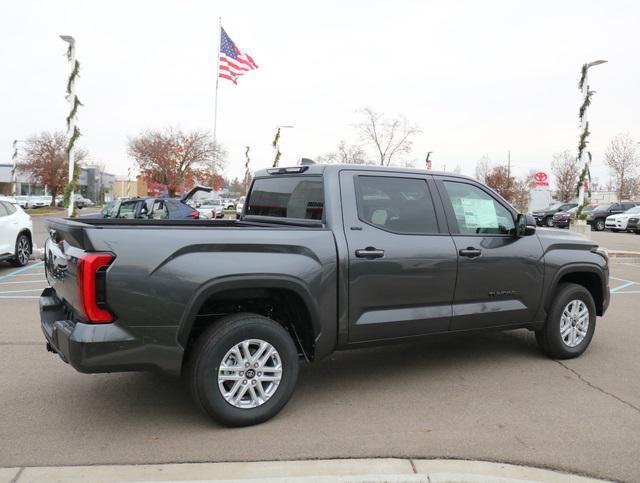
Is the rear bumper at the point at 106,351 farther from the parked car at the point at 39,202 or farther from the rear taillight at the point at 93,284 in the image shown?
the parked car at the point at 39,202

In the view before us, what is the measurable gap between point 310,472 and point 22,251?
37.0ft

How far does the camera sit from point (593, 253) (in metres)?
5.89

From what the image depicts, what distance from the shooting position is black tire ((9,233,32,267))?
1223 cm

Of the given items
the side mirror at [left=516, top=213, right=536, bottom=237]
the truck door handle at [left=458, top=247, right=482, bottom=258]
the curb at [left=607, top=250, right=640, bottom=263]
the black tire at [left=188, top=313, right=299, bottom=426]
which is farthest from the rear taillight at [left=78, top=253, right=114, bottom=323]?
the curb at [left=607, top=250, right=640, bottom=263]

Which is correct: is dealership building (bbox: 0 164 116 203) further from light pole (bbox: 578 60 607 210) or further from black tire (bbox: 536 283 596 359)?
black tire (bbox: 536 283 596 359)

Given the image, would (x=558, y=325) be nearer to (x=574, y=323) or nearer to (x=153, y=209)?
(x=574, y=323)

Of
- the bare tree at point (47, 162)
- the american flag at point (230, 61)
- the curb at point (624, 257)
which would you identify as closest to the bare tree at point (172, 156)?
the bare tree at point (47, 162)

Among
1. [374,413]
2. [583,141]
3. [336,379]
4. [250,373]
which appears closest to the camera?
[250,373]

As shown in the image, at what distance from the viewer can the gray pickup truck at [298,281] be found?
3.54 metres

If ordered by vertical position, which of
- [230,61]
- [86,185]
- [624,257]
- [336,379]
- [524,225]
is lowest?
[336,379]

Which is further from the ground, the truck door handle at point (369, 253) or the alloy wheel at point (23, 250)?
the truck door handle at point (369, 253)

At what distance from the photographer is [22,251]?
12438mm

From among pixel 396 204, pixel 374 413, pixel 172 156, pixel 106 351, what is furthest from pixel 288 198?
pixel 172 156

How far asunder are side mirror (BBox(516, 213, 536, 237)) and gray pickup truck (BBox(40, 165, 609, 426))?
0.06ft
